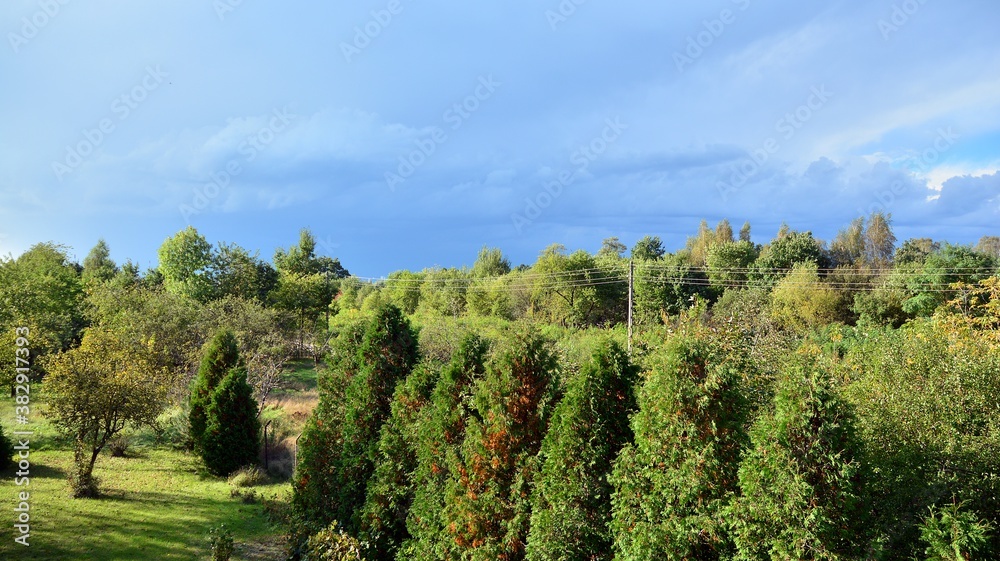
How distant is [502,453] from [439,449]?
132cm

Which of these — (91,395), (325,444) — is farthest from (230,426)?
(325,444)

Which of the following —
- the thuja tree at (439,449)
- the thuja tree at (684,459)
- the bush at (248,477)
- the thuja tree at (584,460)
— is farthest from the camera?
the bush at (248,477)

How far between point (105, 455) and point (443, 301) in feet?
136

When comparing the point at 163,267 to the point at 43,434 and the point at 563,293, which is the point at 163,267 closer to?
the point at 43,434

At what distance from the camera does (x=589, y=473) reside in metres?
6.64

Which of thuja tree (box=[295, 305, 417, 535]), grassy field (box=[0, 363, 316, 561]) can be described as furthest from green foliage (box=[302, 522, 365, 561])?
grassy field (box=[0, 363, 316, 561])

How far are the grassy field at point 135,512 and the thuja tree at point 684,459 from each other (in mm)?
8950

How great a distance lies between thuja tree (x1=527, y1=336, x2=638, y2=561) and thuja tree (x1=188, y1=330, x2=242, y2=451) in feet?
45.4

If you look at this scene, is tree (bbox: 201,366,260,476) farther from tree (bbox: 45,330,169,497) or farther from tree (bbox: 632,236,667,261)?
tree (bbox: 632,236,667,261)

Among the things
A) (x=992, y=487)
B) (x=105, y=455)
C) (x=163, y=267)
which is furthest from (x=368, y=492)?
(x=163, y=267)

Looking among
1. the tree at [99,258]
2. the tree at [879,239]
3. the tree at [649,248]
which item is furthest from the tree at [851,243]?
the tree at [99,258]

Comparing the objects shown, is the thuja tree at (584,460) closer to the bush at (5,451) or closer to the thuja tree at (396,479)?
the thuja tree at (396,479)

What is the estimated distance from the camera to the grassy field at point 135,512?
11031 mm

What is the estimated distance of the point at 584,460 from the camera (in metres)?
6.61
